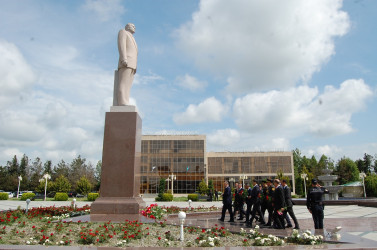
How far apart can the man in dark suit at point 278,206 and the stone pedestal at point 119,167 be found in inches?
185

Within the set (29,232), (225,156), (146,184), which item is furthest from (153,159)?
(29,232)

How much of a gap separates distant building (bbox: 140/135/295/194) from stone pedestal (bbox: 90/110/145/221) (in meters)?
44.4

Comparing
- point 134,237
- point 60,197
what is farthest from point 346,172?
point 134,237

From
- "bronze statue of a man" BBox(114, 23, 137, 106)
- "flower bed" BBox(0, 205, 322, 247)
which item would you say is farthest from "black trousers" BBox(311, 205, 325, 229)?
"bronze statue of a man" BBox(114, 23, 137, 106)

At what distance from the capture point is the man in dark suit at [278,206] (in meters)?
8.81

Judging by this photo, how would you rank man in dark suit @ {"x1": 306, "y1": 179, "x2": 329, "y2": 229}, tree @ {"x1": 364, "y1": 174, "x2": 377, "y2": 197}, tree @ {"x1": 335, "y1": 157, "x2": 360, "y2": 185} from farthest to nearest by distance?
tree @ {"x1": 335, "y1": 157, "x2": 360, "y2": 185}, tree @ {"x1": 364, "y1": 174, "x2": 377, "y2": 197}, man in dark suit @ {"x1": 306, "y1": 179, "x2": 329, "y2": 229}

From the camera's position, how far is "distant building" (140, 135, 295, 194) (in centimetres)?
5734

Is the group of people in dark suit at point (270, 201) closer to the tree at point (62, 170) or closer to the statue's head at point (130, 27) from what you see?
the statue's head at point (130, 27)

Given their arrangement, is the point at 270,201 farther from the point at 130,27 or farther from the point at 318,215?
the point at 130,27

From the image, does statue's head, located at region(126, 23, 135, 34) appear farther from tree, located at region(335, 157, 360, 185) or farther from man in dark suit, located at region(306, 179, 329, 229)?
tree, located at region(335, 157, 360, 185)

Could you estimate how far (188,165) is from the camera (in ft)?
190

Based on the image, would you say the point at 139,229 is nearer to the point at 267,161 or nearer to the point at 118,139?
the point at 118,139

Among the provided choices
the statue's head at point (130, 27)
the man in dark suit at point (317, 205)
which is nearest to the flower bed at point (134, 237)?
the man in dark suit at point (317, 205)

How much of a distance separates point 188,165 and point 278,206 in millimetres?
49504
